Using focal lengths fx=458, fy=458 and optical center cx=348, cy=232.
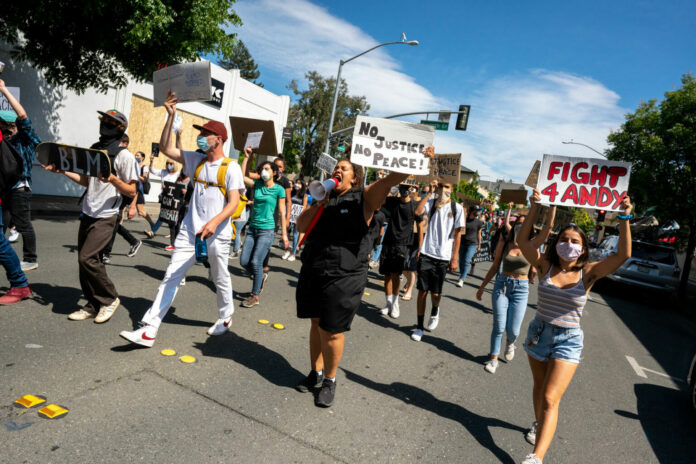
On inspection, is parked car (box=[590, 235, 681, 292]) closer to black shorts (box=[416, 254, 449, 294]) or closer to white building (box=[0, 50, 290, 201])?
black shorts (box=[416, 254, 449, 294])

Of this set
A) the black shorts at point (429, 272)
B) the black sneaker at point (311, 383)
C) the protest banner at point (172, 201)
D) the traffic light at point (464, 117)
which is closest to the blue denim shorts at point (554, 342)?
the black sneaker at point (311, 383)

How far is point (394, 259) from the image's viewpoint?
21.4ft

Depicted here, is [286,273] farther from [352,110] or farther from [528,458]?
[352,110]

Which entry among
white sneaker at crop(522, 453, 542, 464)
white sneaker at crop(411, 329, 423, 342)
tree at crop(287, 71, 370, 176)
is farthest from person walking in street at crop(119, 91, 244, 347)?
tree at crop(287, 71, 370, 176)

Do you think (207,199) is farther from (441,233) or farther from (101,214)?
(441,233)

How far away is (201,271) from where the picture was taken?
757 centimetres

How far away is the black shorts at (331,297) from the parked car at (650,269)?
11.9 meters

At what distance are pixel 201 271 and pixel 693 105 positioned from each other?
18.5 meters

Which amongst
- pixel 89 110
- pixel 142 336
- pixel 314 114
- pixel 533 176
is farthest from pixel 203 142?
pixel 314 114

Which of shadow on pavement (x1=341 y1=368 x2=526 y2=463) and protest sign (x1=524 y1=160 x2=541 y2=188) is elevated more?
protest sign (x1=524 y1=160 x2=541 y2=188)

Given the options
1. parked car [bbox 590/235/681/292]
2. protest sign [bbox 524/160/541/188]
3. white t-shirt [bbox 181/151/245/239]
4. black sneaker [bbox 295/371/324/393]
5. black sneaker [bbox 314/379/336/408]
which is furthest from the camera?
parked car [bbox 590/235/681/292]

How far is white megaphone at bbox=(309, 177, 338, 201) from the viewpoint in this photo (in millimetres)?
3045

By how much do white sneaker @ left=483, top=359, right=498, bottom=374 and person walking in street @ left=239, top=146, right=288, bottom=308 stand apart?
295 centimetres

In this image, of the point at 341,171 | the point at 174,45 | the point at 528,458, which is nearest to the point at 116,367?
the point at 341,171
